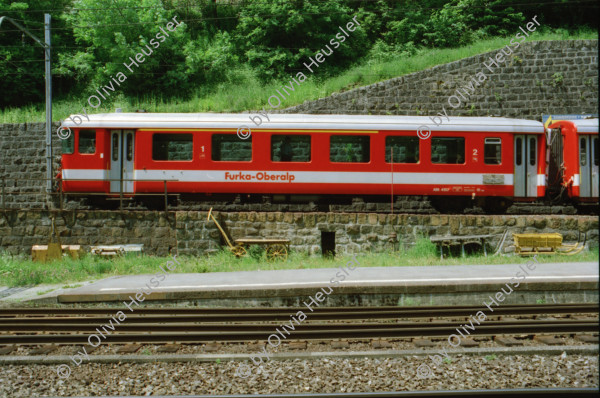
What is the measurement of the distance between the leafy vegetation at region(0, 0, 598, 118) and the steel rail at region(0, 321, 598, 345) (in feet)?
56.1

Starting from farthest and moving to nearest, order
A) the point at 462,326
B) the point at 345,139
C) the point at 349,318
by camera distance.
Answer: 1. the point at 345,139
2. the point at 349,318
3. the point at 462,326

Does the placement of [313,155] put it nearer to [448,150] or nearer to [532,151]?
[448,150]

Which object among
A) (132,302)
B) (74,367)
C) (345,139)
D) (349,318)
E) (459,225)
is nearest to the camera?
(74,367)

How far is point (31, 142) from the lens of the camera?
19359 millimetres

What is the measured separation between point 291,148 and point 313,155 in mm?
659

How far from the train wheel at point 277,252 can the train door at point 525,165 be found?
7167 millimetres

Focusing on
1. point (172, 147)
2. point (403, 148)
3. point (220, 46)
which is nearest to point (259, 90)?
point (220, 46)

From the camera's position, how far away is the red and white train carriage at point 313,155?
1354cm

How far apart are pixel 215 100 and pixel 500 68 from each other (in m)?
12.6

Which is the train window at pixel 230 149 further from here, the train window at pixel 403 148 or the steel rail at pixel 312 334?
the steel rail at pixel 312 334

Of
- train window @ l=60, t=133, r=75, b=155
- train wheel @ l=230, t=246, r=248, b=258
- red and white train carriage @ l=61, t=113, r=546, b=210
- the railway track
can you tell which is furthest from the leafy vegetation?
the railway track

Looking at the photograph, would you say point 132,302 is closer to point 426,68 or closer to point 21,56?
point 426,68

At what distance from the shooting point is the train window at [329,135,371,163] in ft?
44.4

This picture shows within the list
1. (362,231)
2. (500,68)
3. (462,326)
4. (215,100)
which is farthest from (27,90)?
(462,326)
